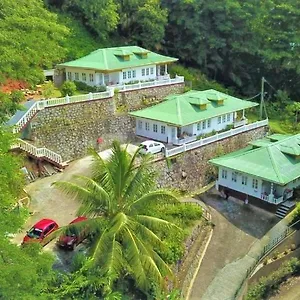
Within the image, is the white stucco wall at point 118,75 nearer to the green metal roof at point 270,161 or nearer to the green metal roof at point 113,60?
the green metal roof at point 113,60

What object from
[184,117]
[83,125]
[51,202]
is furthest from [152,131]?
[51,202]

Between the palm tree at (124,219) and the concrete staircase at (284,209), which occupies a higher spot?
the palm tree at (124,219)

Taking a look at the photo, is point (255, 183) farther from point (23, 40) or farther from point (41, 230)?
point (23, 40)

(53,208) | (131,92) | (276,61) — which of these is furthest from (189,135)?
(276,61)

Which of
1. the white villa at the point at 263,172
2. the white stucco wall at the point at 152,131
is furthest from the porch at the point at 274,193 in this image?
the white stucco wall at the point at 152,131

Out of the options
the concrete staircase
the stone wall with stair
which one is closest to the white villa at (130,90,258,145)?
the stone wall with stair

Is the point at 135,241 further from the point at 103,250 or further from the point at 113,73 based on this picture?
the point at 113,73

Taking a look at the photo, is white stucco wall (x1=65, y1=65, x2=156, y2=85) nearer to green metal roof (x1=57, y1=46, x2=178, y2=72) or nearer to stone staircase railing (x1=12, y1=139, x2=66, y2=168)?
green metal roof (x1=57, y1=46, x2=178, y2=72)

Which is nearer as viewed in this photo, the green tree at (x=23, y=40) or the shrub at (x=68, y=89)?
the green tree at (x=23, y=40)
